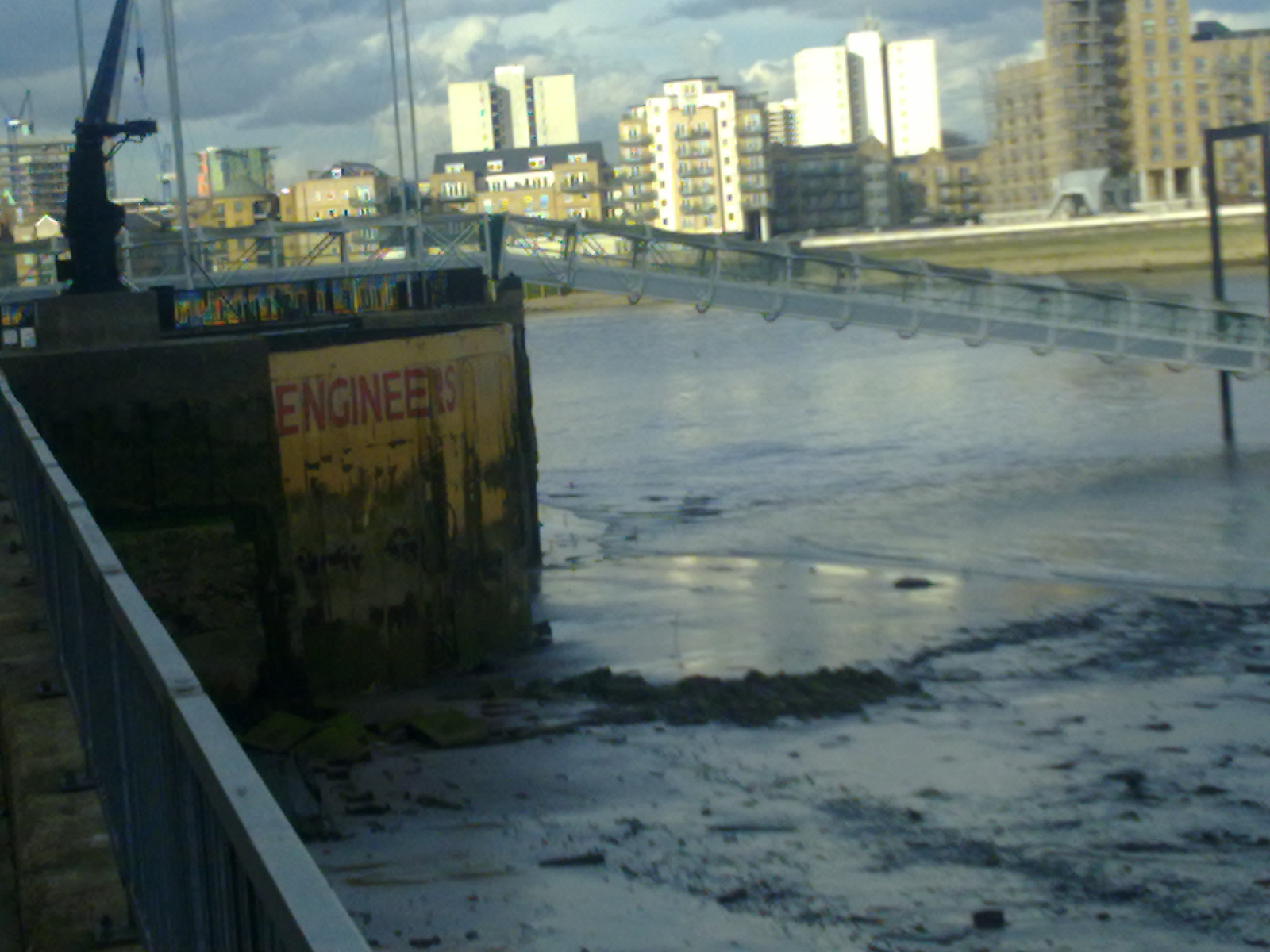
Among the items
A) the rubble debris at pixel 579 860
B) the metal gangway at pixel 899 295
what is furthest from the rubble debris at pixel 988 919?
the metal gangway at pixel 899 295

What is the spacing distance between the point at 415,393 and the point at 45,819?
1014 cm

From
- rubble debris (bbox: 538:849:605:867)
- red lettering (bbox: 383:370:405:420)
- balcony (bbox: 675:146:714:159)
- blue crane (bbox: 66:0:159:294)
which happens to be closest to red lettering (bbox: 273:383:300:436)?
red lettering (bbox: 383:370:405:420)

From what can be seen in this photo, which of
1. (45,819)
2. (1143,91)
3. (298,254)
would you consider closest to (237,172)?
(1143,91)

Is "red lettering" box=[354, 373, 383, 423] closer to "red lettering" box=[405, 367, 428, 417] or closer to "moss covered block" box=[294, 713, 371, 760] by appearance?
"red lettering" box=[405, 367, 428, 417]

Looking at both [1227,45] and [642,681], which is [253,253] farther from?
[1227,45]

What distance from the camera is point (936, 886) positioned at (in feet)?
26.9

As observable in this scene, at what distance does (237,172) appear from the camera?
445ft

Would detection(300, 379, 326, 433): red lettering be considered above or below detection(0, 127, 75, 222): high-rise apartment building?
below

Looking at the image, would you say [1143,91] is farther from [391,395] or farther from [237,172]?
[391,395]

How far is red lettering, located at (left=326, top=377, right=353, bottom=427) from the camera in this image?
13.3 m

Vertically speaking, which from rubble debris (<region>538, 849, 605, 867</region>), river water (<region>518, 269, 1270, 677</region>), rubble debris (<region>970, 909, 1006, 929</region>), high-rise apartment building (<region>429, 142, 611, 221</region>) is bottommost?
river water (<region>518, 269, 1270, 677</region>)

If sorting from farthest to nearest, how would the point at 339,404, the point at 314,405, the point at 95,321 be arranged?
the point at 95,321 < the point at 339,404 < the point at 314,405

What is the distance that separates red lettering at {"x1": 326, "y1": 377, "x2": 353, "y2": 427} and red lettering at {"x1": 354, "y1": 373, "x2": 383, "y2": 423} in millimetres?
106

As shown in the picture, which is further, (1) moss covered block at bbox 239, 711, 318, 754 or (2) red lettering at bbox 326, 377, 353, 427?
(2) red lettering at bbox 326, 377, 353, 427
